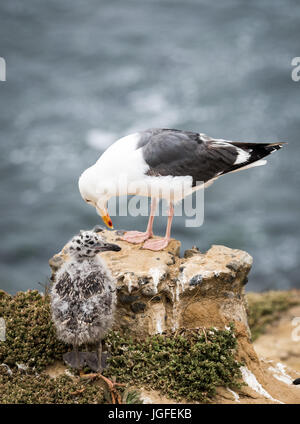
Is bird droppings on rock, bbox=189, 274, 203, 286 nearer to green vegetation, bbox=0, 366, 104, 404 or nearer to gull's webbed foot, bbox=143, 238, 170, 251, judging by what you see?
gull's webbed foot, bbox=143, 238, 170, 251

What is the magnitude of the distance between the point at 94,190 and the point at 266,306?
6.37 metres

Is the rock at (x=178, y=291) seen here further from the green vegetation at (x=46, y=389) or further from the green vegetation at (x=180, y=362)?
the green vegetation at (x=46, y=389)

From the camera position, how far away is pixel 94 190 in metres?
6.74

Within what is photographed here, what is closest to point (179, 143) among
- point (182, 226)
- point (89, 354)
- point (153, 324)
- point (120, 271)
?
point (120, 271)

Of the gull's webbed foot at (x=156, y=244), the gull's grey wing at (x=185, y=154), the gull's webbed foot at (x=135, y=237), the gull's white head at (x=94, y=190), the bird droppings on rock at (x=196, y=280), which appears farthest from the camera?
the gull's webbed foot at (x=135, y=237)

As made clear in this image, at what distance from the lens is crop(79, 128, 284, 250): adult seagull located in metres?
6.80

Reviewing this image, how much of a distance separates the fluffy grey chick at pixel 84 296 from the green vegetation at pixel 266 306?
604 centimetres

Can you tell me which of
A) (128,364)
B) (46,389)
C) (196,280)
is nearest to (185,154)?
(196,280)

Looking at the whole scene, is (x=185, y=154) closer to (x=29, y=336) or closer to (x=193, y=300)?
(x=193, y=300)

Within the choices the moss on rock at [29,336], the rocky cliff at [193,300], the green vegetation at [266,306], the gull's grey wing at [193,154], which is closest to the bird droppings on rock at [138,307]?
the rocky cliff at [193,300]

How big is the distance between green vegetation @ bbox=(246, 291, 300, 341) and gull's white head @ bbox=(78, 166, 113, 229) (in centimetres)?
545

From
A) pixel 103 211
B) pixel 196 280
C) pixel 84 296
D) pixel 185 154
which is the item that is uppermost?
pixel 185 154

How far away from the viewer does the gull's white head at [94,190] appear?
671 centimetres
